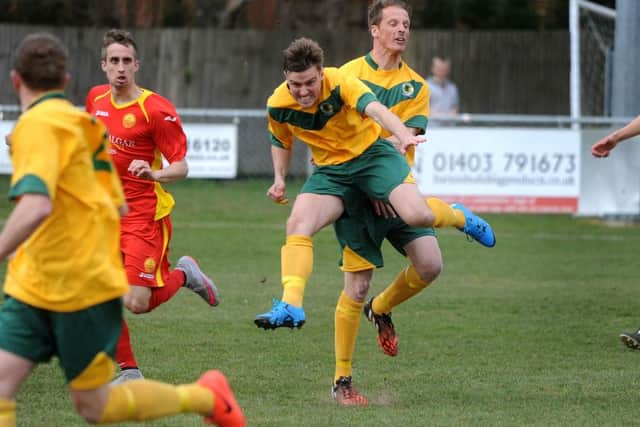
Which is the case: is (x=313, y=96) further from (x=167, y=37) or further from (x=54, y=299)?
(x=167, y=37)

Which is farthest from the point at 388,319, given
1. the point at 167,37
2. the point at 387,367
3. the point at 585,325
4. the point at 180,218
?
the point at 167,37

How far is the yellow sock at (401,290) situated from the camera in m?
7.36

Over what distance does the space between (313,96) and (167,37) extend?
51.1ft

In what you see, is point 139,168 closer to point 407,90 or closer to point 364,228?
point 364,228

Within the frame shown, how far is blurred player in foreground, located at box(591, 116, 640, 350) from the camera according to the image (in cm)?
762

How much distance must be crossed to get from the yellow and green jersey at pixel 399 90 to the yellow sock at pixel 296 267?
1.28m

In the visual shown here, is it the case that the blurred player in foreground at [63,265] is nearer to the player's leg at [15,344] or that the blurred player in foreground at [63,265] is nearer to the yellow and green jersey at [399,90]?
the player's leg at [15,344]

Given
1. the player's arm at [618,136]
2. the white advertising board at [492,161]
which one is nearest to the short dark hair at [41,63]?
the player's arm at [618,136]

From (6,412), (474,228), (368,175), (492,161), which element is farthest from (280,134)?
(492,161)

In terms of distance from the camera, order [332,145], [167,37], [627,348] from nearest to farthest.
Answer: [332,145]
[627,348]
[167,37]

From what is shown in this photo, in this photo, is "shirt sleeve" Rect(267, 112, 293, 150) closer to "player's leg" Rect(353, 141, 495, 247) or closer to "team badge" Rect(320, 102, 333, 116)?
"team badge" Rect(320, 102, 333, 116)

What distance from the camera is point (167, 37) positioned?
21.5 m

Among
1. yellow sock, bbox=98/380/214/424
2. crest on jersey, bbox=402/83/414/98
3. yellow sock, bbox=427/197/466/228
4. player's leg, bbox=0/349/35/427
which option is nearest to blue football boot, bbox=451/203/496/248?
yellow sock, bbox=427/197/466/228

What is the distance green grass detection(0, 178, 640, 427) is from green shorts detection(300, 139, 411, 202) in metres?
1.17
